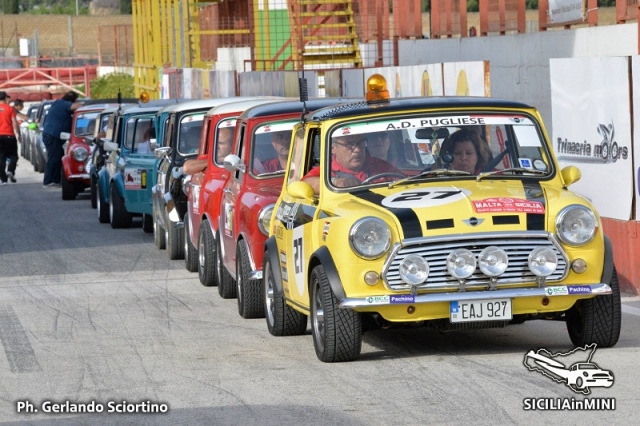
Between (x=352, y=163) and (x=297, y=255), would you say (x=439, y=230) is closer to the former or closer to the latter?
(x=352, y=163)

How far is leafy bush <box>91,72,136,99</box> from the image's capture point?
6194 cm

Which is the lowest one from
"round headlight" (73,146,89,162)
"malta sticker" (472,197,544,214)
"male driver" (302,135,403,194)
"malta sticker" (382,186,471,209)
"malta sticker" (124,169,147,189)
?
"round headlight" (73,146,89,162)

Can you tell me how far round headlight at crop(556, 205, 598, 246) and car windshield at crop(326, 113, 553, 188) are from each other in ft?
2.30

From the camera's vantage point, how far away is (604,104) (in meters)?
12.2

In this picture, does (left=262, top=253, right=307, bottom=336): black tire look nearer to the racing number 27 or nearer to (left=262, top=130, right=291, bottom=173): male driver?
the racing number 27

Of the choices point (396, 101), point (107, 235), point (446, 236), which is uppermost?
point (396, 101)

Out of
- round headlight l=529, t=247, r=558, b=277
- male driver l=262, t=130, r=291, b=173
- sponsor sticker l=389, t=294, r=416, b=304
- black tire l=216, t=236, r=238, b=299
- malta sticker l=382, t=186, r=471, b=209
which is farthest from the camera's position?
black tire l=216, t=236, r=238, b=299

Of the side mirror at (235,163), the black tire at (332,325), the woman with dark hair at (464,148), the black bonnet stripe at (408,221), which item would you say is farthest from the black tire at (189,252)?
the black bonnet stripe at (408,221)

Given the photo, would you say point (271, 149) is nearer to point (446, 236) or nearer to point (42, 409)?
point (446, 236)

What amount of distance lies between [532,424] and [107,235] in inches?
514

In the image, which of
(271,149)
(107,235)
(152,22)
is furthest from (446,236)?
(152,22)

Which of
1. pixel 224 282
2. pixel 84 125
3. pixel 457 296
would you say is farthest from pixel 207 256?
pixel 84 125

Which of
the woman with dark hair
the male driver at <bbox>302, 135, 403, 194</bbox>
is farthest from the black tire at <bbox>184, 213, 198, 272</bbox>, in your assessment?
the woman with dark hair

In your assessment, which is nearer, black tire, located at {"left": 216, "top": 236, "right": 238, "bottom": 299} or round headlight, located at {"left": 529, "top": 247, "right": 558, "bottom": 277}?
round headlight, located at {"left": 529, "top": 247, "right": 558, "bottom": 277}
